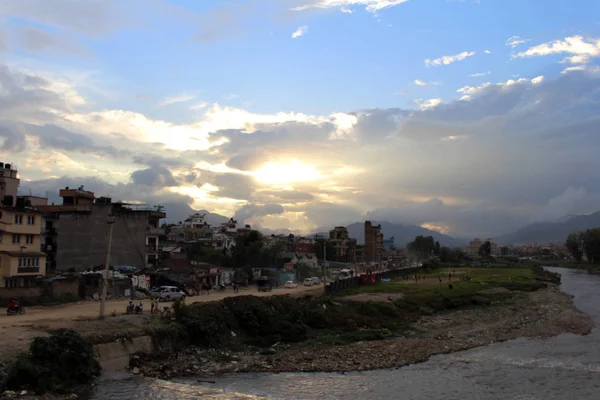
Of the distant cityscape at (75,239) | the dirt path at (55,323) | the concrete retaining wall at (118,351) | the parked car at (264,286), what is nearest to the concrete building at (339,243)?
the distant cityscape at (75,239)

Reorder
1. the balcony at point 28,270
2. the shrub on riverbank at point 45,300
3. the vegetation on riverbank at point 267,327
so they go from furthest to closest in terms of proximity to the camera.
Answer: the balcony at point 28,270 → the shrub on riverbank at point 45,300 → the vegetation on riverbank at point 267,327

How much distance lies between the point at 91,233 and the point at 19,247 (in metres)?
19.2

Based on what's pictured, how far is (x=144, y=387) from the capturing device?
23734 mm

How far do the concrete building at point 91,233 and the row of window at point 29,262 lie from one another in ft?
49.5

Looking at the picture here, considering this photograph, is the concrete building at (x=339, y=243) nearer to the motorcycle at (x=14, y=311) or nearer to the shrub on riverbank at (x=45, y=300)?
→ the shrub on riverbank at (x=45, y=300)

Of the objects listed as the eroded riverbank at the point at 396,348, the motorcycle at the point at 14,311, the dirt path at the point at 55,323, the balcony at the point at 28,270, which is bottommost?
the eroded riverbank at the point at 396,348

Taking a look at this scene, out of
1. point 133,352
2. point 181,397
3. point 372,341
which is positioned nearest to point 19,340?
point 133,352

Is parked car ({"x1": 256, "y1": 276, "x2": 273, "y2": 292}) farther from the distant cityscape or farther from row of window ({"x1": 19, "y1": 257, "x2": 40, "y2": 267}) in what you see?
row of window ({"x1": 19, "y1": 257, "x2": 40, "y2": 267})

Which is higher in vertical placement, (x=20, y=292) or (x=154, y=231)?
(x=154, y=231)

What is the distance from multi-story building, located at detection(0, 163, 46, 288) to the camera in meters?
44.7

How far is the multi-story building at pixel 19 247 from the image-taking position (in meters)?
44.7

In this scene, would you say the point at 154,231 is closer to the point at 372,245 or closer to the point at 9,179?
the point at 9,179

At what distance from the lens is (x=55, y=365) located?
23.2m

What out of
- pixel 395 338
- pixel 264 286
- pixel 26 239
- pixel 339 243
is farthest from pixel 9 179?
pixel 339 243
